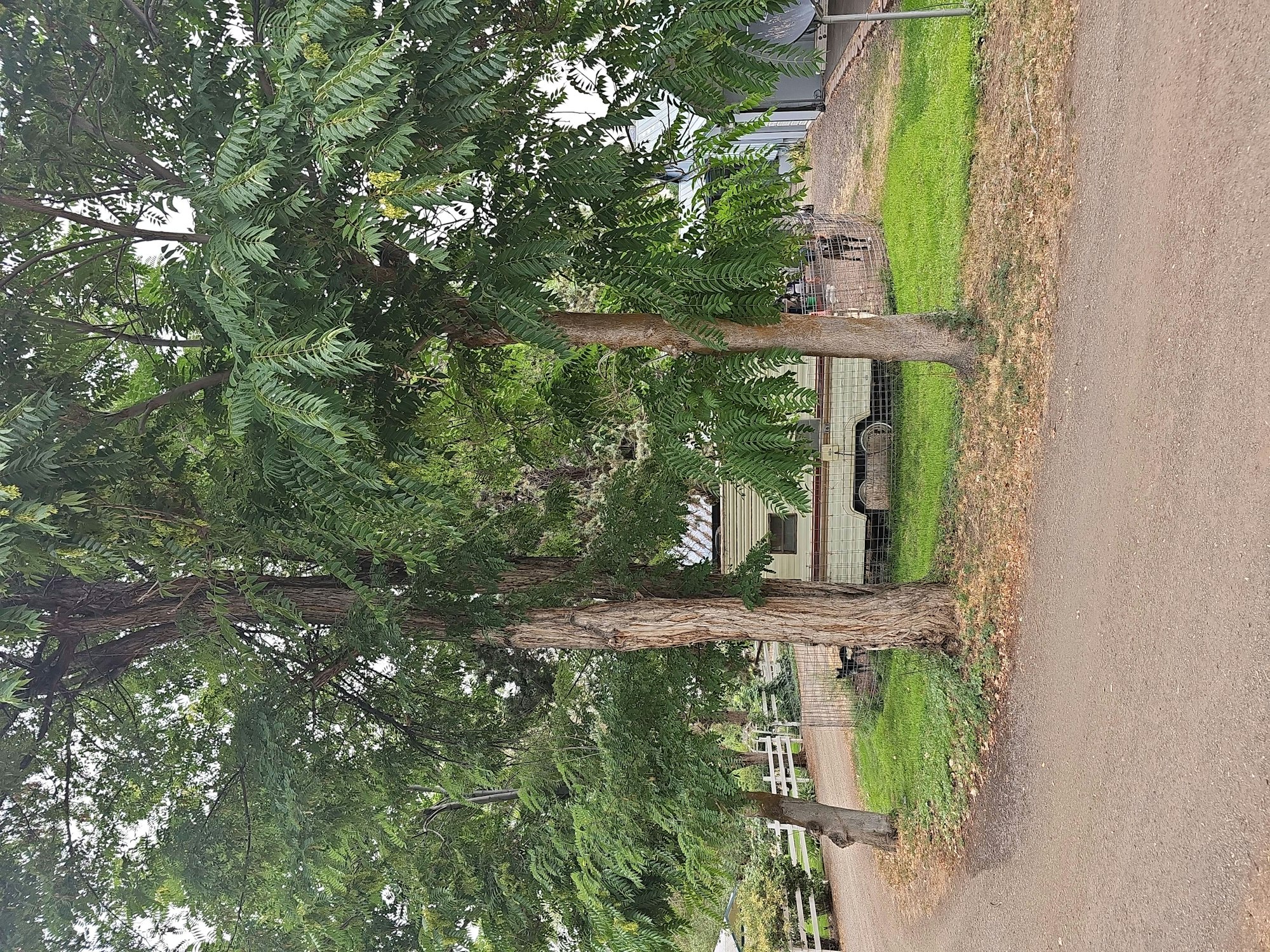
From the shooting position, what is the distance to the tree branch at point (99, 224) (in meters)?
5.71

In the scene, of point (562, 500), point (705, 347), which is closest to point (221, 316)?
point (705, 347)

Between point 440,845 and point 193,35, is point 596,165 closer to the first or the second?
point 193,35

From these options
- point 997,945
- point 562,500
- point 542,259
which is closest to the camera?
point 542,259

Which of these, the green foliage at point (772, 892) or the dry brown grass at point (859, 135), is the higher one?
the dry brown grass at point (859, 135)

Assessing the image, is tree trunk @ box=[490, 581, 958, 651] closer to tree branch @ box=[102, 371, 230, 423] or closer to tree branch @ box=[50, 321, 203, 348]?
tree branch @ box=[102, 371, 230, 423]

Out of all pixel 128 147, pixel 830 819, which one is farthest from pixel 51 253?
pixel 830 819

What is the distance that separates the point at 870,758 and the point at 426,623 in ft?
26.8

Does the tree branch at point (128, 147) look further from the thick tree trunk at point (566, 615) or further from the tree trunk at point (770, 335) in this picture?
the thick tree trunk at point (566, 615)

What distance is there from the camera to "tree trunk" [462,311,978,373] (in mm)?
6945

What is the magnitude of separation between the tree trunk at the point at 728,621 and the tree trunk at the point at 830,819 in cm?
259

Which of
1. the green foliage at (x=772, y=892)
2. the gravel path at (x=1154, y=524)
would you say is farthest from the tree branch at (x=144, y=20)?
the green foliage at (x=772, y=892)

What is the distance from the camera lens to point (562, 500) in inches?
370

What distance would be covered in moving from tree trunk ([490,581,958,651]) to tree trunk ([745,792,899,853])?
259 centimetres

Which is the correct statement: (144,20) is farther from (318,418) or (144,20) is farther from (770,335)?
(770,335)
